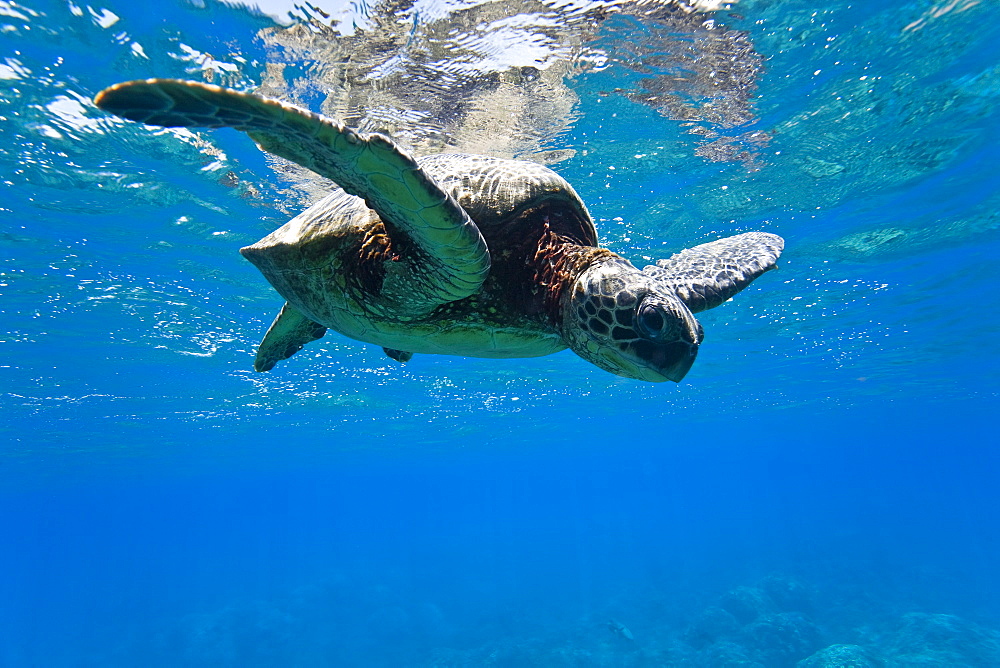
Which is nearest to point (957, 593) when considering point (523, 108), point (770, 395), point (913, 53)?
point (770, 395)

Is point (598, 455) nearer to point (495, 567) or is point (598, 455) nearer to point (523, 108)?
point (495, 567)

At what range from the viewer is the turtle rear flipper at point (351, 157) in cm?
180

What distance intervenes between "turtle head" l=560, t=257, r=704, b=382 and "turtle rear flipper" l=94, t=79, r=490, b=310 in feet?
1.98

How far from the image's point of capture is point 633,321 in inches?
103

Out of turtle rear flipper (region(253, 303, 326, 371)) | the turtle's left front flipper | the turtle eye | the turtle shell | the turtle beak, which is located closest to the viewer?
the turtle eye

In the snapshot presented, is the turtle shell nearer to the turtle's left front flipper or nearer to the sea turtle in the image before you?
the sea turtle

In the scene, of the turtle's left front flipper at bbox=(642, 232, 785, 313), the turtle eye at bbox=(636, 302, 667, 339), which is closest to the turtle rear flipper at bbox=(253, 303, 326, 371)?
the turtle's left front flipper at bbox=(642, 232, 785, 313)

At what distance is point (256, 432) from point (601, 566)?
39770 millimetres

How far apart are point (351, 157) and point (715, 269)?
2985mm

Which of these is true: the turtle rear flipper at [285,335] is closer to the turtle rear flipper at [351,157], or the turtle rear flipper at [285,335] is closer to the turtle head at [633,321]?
the turtle rear flipper at [351,157]

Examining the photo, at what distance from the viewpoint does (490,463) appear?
59.2 meters

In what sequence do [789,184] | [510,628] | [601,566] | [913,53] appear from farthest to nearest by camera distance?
[601,566] < [510,628] < [789,184] < [913,53]

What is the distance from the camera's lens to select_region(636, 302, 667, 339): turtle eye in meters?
2.54

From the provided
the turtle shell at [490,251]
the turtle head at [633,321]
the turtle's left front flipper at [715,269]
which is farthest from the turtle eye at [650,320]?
the turtle's left front flipper at [715,269]
